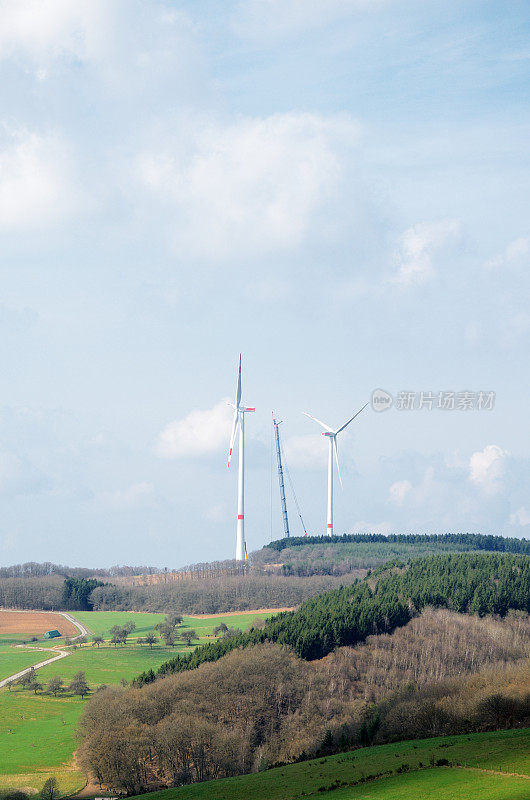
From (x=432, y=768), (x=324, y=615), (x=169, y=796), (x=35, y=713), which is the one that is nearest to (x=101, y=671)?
(x=35, y=713)

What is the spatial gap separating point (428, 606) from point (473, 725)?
90870 mm

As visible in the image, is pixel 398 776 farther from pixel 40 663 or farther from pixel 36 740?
pixel 40 663

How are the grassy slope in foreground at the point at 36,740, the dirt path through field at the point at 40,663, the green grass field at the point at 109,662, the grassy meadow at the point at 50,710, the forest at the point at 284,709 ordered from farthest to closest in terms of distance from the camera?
the green grass field at the point at 109,662 < the dirt path through field at the point at 40,663 < the grassy meadow at the point at 50,710 < the grassy slope in foreground at the point at 36,740 < the forest at the point at 284,709

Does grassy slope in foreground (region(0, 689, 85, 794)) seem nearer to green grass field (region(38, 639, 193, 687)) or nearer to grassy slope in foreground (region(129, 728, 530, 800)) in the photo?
green grass field (region(38, 639, 193, 687))

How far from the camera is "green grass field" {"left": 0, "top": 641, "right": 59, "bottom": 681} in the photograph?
6352 inches

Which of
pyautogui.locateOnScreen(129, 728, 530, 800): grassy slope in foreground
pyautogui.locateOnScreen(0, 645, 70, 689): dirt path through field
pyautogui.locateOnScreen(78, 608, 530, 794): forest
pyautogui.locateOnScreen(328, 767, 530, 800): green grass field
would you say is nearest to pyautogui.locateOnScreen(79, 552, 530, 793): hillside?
pyautogui.locateOnScreen(78, 608, 530, 794): forest

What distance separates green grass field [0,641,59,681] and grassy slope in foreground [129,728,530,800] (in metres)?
107

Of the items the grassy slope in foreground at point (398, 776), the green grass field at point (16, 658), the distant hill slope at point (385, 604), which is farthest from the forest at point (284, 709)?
the green grass field at point (16, 658)

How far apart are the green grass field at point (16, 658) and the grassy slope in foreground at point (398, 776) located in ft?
350

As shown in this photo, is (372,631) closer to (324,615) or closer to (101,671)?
(324,615)

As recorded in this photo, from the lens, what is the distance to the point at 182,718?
297 ft

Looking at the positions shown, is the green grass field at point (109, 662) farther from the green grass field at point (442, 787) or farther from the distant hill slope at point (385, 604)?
the green grass field at point (442, 787)

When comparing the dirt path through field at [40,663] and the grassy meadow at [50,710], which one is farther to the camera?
the dirt path through field at [40,663]

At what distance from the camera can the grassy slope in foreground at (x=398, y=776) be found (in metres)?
48.4
